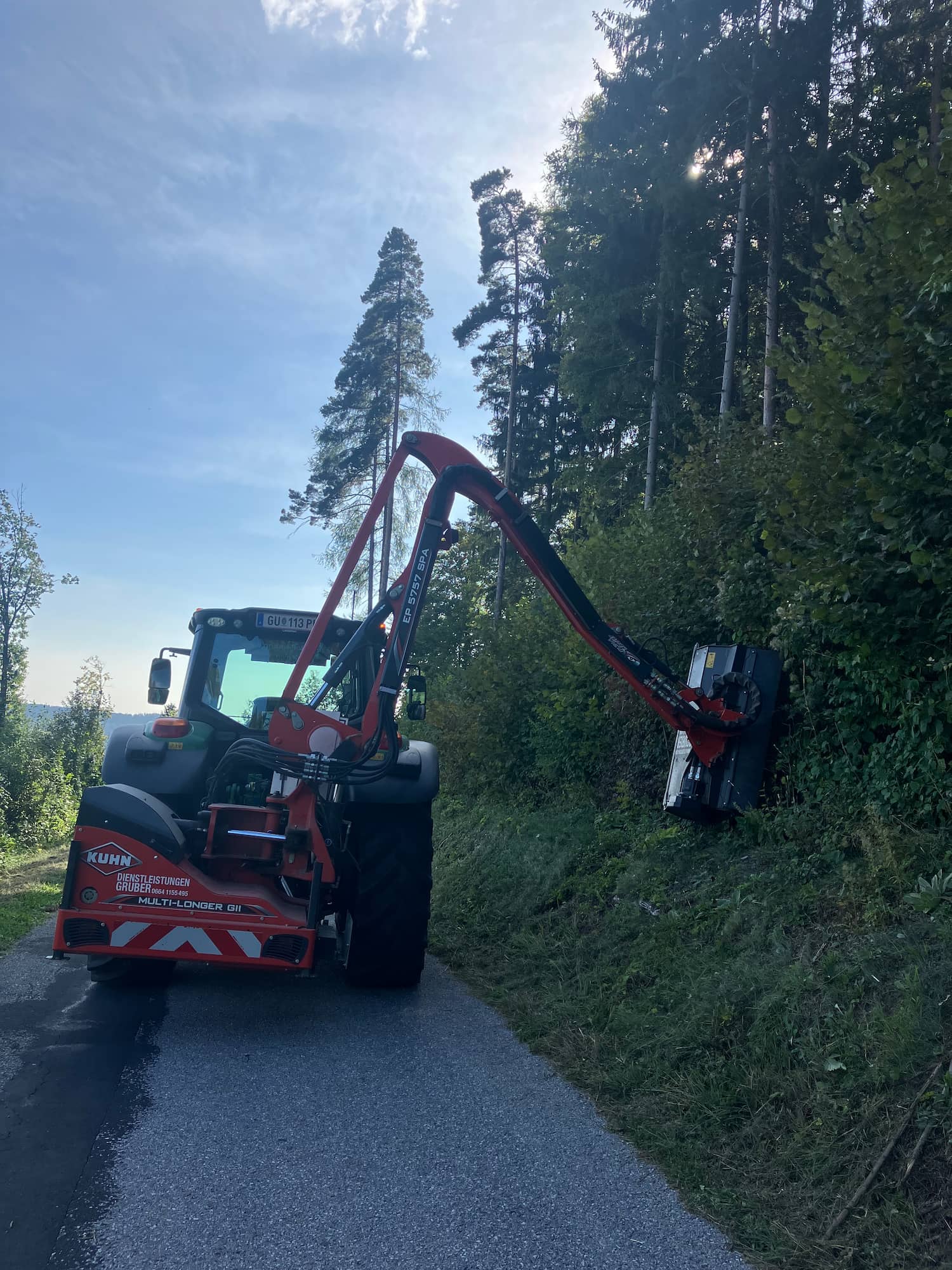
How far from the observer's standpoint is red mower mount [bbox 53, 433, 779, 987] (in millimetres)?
5590

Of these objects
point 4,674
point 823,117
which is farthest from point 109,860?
point 4,674

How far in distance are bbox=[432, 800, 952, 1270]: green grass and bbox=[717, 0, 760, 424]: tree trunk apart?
10331mm

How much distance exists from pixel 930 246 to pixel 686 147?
44.2ft

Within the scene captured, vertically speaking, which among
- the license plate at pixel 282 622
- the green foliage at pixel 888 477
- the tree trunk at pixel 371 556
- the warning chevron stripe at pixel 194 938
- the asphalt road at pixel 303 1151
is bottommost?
the asphalt road at pixel 303 1151

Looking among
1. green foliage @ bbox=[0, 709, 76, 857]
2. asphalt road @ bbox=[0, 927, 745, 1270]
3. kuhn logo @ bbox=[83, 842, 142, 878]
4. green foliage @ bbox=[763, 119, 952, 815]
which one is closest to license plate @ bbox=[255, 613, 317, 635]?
kuhn logo @ bbox=[83, 842, 142, 878]

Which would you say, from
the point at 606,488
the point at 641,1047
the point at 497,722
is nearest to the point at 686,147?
the point at 606,488

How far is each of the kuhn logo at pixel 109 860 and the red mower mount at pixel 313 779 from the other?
0.01 m

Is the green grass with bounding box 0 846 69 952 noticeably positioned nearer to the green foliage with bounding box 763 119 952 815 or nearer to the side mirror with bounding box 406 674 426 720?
the side mirror with bounding box 406 674 426 720

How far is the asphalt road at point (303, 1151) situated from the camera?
126 inches

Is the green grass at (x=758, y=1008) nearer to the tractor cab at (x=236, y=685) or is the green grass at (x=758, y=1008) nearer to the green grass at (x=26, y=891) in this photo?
the tractor cab at (x=236, y=685)

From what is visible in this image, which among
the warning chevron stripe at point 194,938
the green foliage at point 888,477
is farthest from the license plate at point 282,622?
the green foliage at point 888,477

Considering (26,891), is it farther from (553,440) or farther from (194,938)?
(553,440)

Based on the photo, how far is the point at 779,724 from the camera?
732 centimetres

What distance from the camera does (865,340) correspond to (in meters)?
5.64
